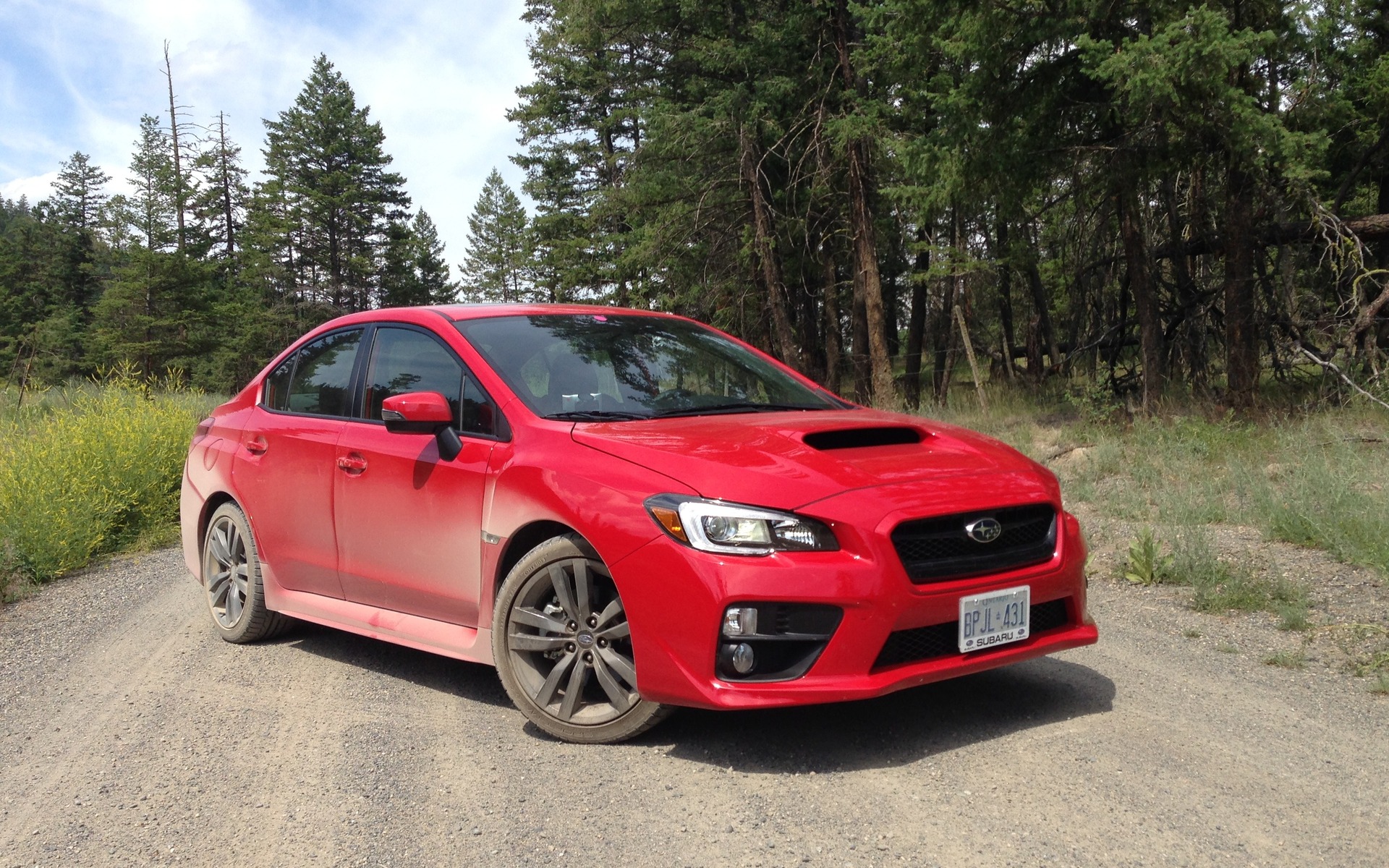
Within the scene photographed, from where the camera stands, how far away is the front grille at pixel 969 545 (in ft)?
12.1

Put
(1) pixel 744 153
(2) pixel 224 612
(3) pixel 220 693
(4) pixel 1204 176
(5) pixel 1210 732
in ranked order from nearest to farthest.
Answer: (5) pixel 1210 732
(3) pixel 220 693
(2) pixel 224 612
(4) pixel 1204 176
(1) pixel 744 153

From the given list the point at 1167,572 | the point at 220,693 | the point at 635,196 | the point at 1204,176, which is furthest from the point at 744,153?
the point at 220,693

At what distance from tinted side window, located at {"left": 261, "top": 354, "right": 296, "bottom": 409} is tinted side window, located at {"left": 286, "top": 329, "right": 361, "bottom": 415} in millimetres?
56

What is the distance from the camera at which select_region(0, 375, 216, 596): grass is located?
28.5 feet

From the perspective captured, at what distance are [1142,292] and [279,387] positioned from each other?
12.6 meters

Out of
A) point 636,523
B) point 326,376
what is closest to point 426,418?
point 636,523

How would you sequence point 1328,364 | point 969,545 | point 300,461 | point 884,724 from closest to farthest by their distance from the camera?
point 969,545 → point 884,724 → point 300,461 → point 1328,364

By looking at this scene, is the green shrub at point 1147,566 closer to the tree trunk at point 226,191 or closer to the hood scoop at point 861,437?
the hood scoop at point 861,437

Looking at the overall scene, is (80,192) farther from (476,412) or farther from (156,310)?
(476,412)

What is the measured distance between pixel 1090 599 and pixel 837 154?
15137 mm

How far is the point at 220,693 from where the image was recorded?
5.02 meters

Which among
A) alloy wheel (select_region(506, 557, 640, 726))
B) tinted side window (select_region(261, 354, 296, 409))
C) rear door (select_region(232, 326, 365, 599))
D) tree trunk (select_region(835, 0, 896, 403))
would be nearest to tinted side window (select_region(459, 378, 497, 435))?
alloy wheel (select_region(506, 557, 640, 726))

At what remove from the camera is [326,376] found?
5.70 metres

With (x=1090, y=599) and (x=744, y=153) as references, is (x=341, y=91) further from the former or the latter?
(x=1090, y=599)
